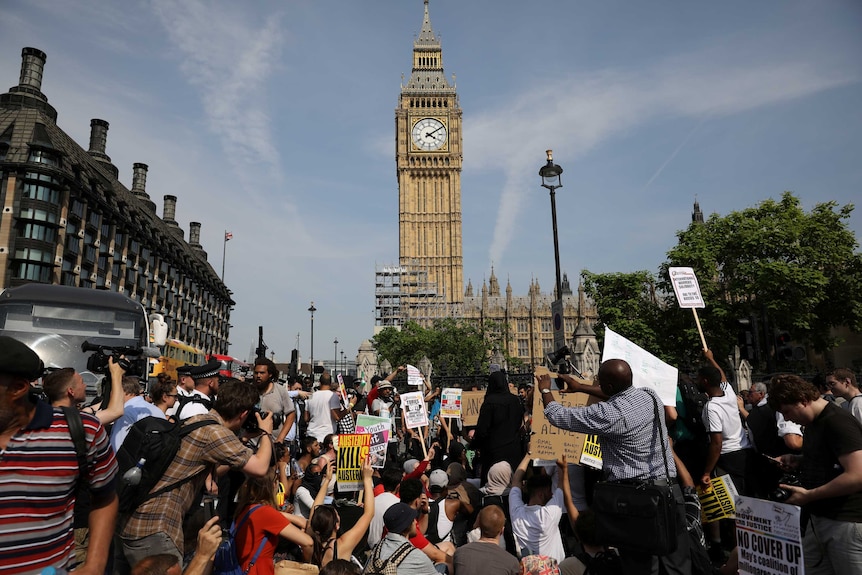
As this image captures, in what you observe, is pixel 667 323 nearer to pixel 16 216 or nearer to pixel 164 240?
pixel 16 216

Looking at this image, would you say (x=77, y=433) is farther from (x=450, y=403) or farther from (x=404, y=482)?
(x=450, y=403)

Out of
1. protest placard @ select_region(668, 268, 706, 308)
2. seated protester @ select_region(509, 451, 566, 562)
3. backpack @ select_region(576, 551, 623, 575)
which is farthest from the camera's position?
protest placard @ select_region(668, 268, 706, 308)

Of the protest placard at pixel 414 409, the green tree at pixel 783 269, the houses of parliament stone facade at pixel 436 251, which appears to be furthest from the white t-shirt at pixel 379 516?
the houses of parliament stone facade at pixel 436 251

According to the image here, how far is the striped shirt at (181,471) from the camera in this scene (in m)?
3.46

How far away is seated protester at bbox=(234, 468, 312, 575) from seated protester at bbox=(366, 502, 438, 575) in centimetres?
55

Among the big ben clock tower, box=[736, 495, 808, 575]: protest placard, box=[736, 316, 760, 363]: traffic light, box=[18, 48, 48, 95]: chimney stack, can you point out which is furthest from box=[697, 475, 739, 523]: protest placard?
the big ben clock tower

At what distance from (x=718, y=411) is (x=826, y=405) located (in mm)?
2088

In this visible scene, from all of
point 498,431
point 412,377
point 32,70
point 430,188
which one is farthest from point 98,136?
point 498,431

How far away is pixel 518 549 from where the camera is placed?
5211 mm

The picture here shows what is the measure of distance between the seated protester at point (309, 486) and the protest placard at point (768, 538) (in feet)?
13.7

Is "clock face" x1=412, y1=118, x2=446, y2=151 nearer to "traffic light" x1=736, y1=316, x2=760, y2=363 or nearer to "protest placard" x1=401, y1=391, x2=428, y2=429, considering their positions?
"traffic light" x1=736, y1=316, x2=760, y2=363

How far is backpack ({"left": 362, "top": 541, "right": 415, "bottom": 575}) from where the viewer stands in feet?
13.5

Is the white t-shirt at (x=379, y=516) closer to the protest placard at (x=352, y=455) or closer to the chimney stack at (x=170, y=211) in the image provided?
the protest placard at (x=352, y=455)

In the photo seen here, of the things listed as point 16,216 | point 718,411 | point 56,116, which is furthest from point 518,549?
point 56,116
